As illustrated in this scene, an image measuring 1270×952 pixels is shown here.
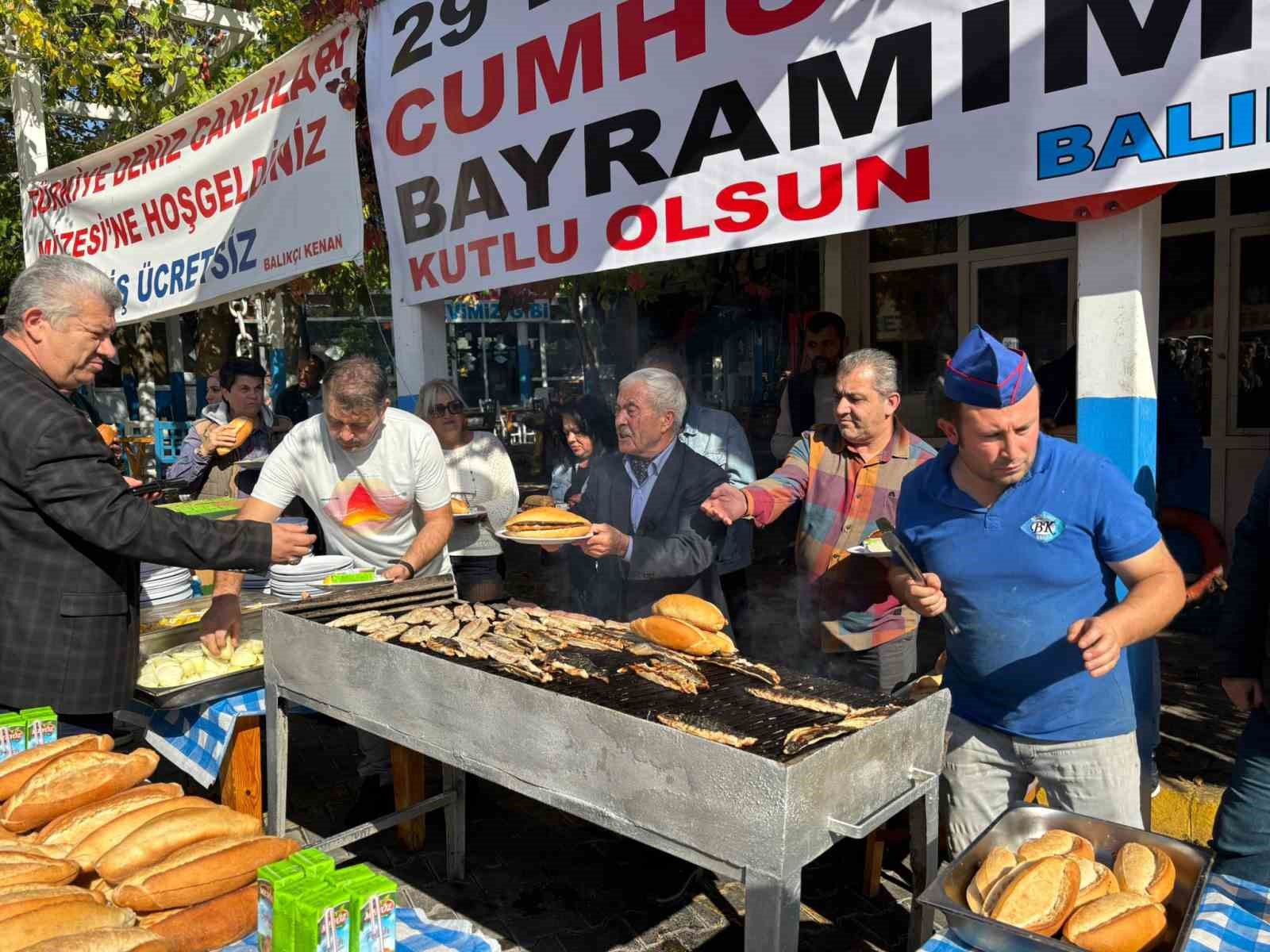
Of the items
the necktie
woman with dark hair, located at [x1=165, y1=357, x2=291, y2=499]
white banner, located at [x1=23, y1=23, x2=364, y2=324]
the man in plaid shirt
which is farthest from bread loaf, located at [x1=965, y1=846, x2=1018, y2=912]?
woman with dark hair, located at [x1=165, y1=357, x2=291, y2=499]

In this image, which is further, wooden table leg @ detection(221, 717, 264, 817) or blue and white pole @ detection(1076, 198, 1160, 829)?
wooden table leg @ detection(221, 717, 264, 817)

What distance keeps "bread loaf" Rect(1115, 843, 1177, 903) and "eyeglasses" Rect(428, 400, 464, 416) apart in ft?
14.6

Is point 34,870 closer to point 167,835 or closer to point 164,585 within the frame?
point 167,835

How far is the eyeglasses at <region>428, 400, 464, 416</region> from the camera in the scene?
18.7ft

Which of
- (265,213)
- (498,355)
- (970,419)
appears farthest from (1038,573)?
(498,355)

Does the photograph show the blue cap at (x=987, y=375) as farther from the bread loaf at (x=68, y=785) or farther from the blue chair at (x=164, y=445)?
the blue chair at (x=164, y=445)

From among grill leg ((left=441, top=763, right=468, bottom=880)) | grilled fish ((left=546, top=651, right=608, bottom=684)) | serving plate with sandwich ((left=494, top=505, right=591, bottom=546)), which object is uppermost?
serving plate with sandwich ((left=494, top=505, right=591, bottom=546))

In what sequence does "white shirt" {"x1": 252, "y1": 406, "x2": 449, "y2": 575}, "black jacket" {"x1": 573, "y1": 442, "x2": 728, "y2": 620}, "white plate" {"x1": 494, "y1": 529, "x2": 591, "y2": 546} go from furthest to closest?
1. "white shirt" {"x1": 252, "y1": 406, "x2": 449, "y2": 575}
2. "black jacket" {"x1": 573, "y1": 442, "x2": 728, "y2": 620}
3. "white plate" {"x1": 494, "y1": 529, "x2": 591, "y2": 546}

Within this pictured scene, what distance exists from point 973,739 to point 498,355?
81.3ft

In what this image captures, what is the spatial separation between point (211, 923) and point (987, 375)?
84.0 inches

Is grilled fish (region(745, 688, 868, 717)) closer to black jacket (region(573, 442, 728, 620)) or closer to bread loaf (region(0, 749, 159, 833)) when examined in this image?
black jacket (region(573, 442, 728, 620))

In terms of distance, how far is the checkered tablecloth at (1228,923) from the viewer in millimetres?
A: 1827

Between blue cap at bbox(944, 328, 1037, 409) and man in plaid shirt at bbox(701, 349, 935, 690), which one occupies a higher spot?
blue cap at bbox(944, 328, 1037, 409)

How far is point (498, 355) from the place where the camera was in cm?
2675
